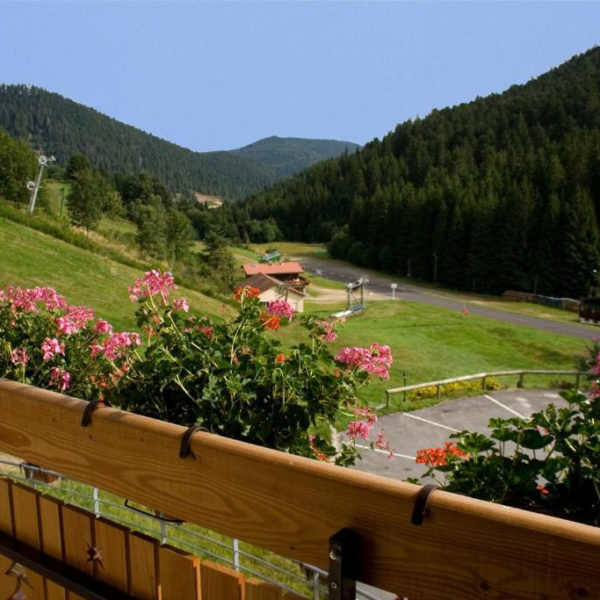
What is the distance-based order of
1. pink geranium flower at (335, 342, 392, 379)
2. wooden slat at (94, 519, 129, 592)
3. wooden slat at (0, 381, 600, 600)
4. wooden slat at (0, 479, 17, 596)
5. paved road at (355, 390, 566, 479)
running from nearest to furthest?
wooden slat at (0, 381, 600, 600), wooden slat at (94, 519, 129, 592), wooden slat at (0, 479, 17, 596), pink geranium flower at (335, 342, 392, 379), paved road at (355, 390, 566, 479)

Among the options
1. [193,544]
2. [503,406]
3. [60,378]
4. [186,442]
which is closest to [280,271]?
[503,406]

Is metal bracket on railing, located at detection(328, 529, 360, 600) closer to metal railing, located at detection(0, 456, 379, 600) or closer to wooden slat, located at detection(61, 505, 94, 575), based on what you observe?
metal railing, located at detection(0, 456, 379, 600)

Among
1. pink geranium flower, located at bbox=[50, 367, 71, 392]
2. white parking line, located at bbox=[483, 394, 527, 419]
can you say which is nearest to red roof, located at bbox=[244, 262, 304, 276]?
white parking line, located at bbox=[483, 394, 527, 419]

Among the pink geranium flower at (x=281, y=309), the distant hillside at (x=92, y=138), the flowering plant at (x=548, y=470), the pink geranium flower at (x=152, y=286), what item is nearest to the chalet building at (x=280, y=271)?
the pink geranium flower at (x=281, y=309)

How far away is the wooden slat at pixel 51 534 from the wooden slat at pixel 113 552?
161 mm

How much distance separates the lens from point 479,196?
205 ft

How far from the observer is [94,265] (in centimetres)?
1711

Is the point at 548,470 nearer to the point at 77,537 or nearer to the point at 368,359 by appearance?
the point at 368,359

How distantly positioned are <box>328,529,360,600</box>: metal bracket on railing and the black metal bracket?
25.7 inches

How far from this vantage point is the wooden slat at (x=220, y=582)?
131 cm

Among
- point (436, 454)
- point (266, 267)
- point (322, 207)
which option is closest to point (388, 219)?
point (266, 267)

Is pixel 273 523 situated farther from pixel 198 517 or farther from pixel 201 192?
pixel 201 192

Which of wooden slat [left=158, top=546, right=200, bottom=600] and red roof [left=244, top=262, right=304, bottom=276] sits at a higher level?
wooden slat [left=158, top=546, right=200, bottom=600]

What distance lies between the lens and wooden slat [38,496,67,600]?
162 centimetres
